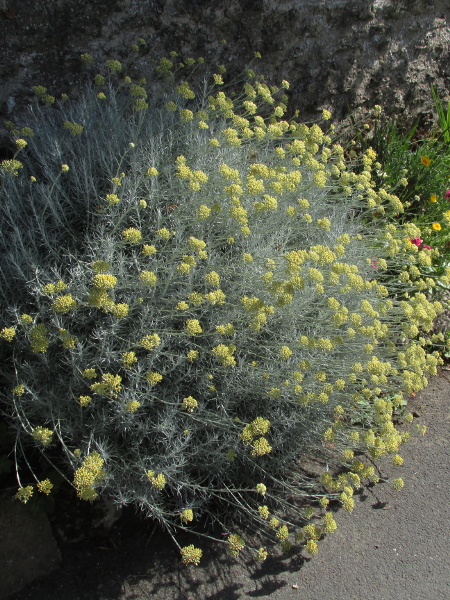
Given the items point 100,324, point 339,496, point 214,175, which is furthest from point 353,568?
point 214,175

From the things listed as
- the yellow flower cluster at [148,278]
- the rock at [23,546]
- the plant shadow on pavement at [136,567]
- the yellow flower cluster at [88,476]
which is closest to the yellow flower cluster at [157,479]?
the yellow flower cluster at [88,476]

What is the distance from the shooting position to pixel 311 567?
2.70 metres

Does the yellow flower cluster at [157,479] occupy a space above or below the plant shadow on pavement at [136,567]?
above

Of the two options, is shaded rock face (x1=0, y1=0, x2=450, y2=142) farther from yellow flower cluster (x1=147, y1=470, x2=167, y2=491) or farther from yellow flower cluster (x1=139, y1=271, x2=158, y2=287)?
yellow flower cluster (x1=147, y1=470, x2=167, y2=491)

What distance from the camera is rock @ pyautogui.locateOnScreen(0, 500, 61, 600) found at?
2.44m

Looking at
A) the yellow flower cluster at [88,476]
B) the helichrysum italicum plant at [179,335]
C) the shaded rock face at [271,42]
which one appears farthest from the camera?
the shaded rock face at [271,42]

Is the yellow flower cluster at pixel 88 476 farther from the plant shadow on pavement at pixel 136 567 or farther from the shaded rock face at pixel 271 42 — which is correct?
the shaded rock face at pixel 271 42

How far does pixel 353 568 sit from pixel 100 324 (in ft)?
6.12

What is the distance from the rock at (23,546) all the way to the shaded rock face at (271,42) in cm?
261

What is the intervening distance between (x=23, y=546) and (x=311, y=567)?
1478 millimetres

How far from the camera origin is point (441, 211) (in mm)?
4699

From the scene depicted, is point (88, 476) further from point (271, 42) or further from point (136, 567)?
point (271, 42)

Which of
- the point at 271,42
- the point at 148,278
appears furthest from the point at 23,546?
the point at 271,42

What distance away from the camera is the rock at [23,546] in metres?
2.44
